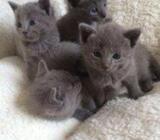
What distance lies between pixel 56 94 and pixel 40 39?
288 mm

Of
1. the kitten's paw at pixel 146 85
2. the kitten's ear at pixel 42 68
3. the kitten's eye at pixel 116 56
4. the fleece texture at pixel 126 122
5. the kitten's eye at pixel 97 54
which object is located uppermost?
the kitten's eye at pixel 97 54

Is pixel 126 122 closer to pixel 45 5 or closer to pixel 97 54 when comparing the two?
pixel 97 54

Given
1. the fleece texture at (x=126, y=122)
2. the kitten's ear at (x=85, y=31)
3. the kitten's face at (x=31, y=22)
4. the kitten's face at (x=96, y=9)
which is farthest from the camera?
the kitten's face at (x=96, y=9)

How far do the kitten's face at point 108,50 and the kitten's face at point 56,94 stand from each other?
0.36 ft

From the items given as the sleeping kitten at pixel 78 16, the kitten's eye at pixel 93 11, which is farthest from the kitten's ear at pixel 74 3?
the kitten's eye at pixel 93 11

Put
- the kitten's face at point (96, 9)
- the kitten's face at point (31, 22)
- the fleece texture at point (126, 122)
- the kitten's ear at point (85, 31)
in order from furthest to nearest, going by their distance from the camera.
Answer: the kitten's face at point (96, 9) → the kitten's face at point (31, 22) → the kitten's ear at point (85, 31) → the fleece texture at point (126, 122)

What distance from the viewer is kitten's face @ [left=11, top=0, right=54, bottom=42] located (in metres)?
1.40

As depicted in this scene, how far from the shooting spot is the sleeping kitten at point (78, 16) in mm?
1565

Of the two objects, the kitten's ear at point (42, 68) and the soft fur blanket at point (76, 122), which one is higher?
the kitten's ear at point (42, 68)

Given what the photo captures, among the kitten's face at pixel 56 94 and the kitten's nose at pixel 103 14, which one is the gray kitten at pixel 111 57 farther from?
the kitten's nose at pixel 103 14

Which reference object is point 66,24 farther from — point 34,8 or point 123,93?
point 123,93

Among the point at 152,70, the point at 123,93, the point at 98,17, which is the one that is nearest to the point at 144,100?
the point at 123,93

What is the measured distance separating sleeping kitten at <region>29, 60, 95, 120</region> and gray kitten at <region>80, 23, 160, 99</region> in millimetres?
86

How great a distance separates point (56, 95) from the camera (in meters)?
1.25
